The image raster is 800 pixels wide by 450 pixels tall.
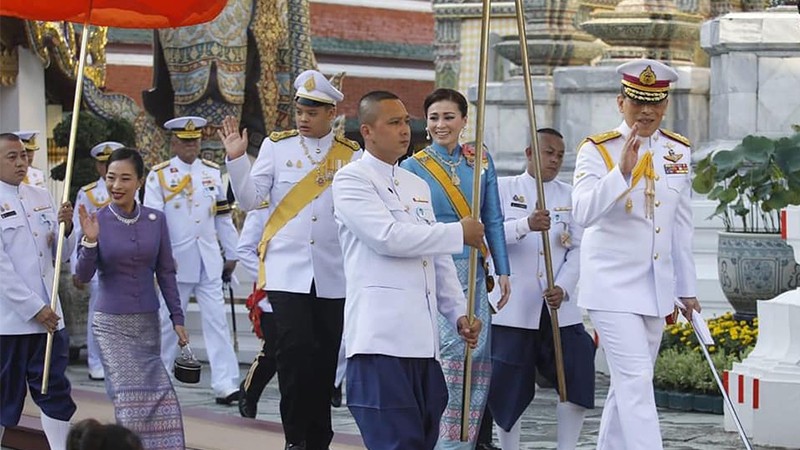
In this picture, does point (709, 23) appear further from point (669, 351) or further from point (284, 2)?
point (284, 2)

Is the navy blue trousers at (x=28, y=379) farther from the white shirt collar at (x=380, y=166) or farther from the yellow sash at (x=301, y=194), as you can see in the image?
the white shirt collar at (x=380, y=166)

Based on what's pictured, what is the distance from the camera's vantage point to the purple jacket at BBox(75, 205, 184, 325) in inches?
384

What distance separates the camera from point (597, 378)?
1283 centimetres

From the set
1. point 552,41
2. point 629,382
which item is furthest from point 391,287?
point 552,41

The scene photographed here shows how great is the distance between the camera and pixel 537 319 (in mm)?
9797

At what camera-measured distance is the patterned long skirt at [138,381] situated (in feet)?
31.8

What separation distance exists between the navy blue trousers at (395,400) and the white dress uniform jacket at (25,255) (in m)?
2.50

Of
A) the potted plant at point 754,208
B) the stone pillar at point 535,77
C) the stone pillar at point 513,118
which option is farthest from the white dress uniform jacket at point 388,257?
the stone pillar at point 513,118

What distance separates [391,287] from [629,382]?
4.29ft

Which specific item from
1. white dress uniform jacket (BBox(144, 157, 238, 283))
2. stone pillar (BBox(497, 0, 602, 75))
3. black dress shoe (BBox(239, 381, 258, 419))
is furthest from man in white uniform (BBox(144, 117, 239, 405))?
stone pillar (BBox(497, 0, 602, 75))

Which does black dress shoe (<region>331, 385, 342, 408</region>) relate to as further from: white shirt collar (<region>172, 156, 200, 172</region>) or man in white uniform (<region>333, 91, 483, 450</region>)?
man in white uniform (<region>333, 91, 483, 450</region>)

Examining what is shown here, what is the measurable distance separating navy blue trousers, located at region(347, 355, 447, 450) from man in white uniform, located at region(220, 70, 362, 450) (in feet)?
5.87

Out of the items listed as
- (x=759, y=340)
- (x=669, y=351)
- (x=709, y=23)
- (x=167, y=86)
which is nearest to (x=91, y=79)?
(x=167, y=86)

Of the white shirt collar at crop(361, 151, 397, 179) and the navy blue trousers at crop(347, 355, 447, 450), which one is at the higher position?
the white shirt collar at crop(361, 151, 397, 179)
